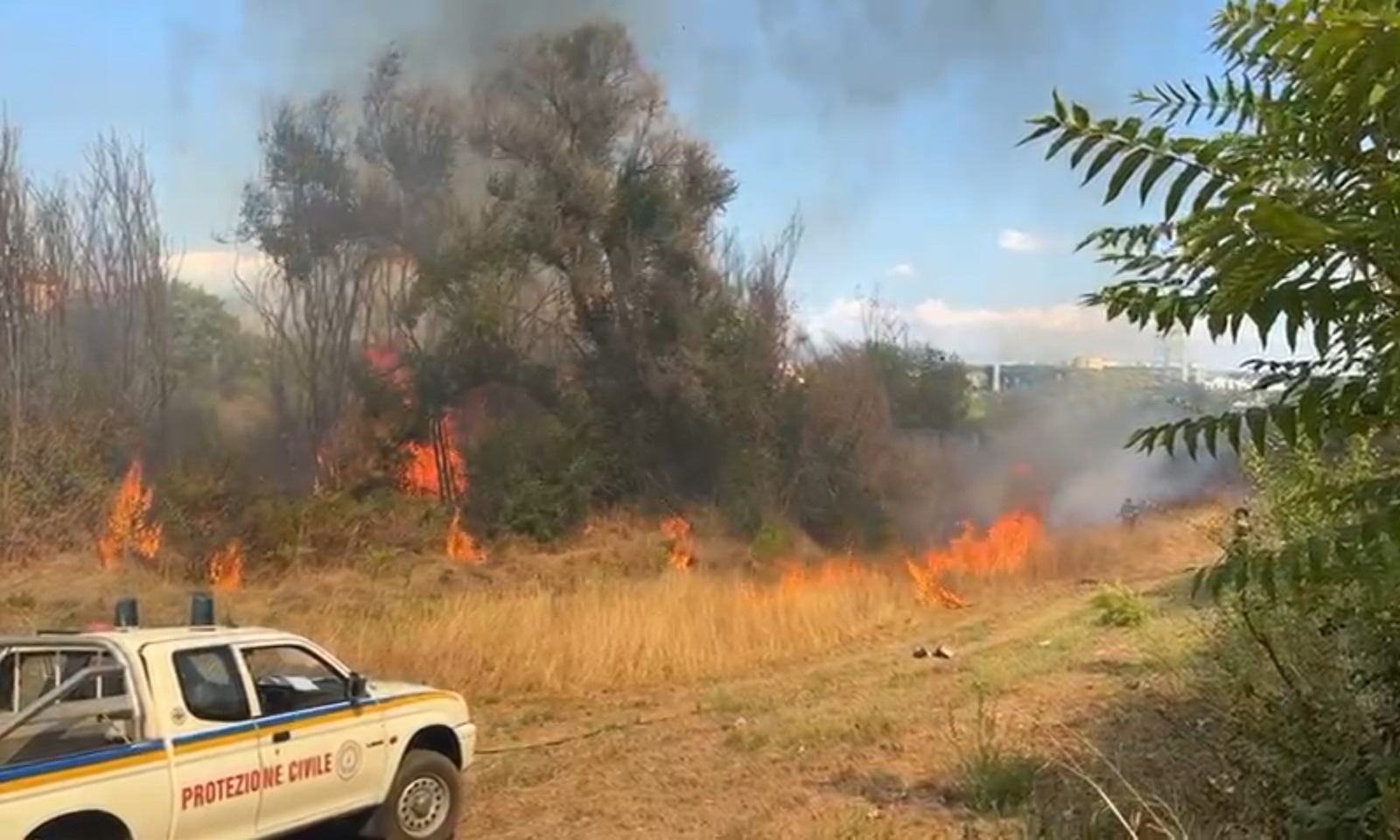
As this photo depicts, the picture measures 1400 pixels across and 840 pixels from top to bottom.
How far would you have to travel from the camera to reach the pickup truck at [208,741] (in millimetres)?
6004

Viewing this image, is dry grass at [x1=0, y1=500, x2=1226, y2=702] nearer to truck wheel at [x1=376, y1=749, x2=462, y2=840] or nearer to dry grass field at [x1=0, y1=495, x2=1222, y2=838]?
dry grass field at [x1=0, y1=495, x2=1222, y2=838]

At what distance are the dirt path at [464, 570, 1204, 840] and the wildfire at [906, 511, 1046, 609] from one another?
7.86 meters

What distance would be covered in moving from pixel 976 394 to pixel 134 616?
3050 cm

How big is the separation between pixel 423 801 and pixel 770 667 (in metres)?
9.07

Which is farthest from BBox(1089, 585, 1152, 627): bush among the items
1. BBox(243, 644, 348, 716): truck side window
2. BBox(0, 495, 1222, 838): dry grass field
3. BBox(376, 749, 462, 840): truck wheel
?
BBox(243, 644, 348, 716): truck side window

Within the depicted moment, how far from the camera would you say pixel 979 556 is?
2806 centimetres

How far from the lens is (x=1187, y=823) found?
458cm

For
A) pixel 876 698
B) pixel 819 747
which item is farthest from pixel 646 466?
pixel 819 747

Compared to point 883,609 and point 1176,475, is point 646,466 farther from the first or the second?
point 1176,475

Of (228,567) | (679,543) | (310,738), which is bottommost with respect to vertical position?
(228,567)

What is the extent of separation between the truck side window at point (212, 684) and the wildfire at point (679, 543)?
1856 cm

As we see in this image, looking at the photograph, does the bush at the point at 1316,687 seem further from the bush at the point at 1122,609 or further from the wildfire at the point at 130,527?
the wildfire at the point at 130,527

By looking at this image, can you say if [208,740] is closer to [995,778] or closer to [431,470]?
[995,778]

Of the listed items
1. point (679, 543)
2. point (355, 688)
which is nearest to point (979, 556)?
point (679, 543)
